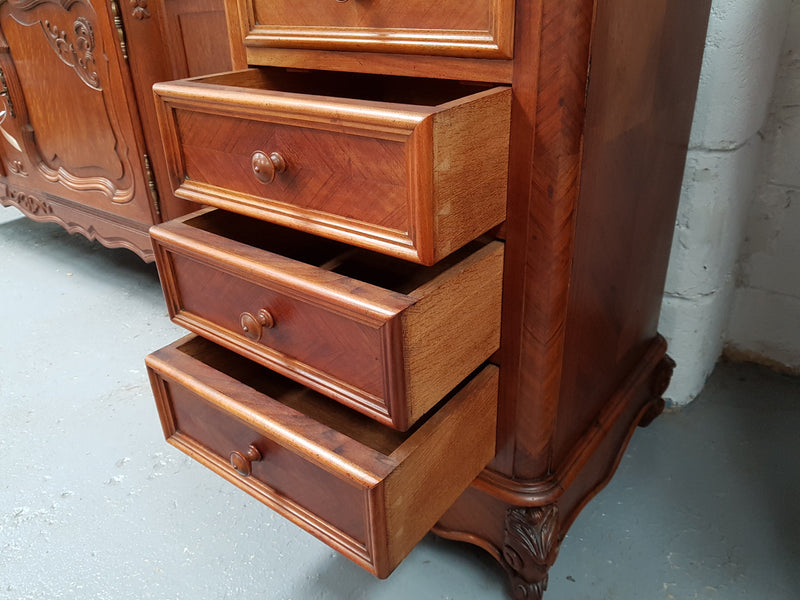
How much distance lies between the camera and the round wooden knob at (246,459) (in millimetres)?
658

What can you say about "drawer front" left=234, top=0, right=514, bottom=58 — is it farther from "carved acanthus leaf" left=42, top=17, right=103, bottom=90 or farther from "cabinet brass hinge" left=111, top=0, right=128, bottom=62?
"carved acanthus leaf" left=42, top=17, right=103, bottom=90

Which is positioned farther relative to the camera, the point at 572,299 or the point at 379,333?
the point at 572,299

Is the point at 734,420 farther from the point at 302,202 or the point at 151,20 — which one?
the point at 151,20

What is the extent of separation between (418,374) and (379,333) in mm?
55

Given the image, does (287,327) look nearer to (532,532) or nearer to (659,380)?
(532,532)

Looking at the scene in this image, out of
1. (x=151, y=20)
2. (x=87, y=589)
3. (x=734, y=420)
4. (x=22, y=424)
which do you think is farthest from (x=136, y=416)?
(x=734, y=420)

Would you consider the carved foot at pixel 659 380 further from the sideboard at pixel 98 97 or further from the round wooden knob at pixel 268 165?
the sideboard at pixel 98 97

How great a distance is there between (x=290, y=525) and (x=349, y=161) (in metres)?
0.62

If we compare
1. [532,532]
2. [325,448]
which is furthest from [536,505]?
[325,448]

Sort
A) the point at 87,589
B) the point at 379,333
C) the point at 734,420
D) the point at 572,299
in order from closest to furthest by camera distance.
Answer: the point at 379,333, the point at 572,299, the point at 87,589, the point at 734,420

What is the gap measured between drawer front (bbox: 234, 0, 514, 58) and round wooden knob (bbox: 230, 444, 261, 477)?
43cm

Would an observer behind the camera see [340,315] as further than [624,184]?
No

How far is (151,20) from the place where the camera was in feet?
3.66

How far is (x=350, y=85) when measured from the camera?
815 millimetres
